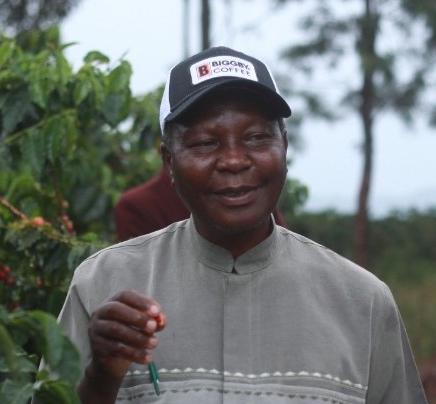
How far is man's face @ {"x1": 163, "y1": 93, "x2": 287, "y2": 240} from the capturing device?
109 inches

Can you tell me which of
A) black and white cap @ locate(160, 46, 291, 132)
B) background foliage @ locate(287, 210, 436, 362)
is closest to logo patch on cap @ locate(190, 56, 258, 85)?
black and white cap @ locate(160, 46, 291, 132)

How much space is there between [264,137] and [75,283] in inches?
20.7

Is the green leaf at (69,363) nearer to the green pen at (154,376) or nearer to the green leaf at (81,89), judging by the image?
the green pen at (154,376)

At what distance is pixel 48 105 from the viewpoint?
14.4 feet

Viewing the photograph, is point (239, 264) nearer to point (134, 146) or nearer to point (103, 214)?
point (103, 214)

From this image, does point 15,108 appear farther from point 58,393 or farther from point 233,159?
point 58,393

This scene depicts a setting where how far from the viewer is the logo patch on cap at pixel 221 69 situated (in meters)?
2.84

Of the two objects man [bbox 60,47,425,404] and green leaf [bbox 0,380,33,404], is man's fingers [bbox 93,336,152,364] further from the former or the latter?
green leaf [bbox 0,380,33,404]

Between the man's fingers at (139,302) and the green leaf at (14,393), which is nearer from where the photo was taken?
the green leaf at (14,393)

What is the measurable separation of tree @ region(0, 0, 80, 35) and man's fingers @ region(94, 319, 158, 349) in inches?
432

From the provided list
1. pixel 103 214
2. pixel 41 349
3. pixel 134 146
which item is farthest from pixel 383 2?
pixel 41 349

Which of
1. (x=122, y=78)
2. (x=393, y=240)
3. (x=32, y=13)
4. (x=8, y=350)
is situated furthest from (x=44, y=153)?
(x=393, y=240)

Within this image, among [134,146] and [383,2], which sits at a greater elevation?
[383,2]

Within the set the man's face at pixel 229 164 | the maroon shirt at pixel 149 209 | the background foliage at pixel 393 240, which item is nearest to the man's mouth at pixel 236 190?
the man's face at pixel 229 164
